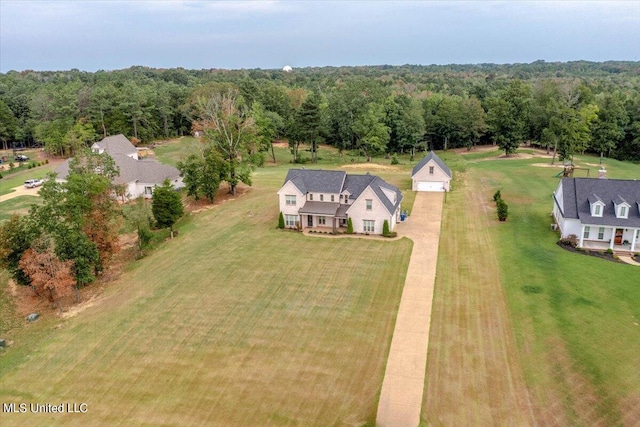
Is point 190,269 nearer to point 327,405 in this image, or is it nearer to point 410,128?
point 327,405

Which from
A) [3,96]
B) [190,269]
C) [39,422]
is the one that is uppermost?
[3,96]

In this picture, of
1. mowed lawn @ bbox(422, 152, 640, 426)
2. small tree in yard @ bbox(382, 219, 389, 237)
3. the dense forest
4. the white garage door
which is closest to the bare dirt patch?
the dense forest

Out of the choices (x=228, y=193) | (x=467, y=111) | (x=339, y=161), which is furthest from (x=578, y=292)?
(x=467, y=111)

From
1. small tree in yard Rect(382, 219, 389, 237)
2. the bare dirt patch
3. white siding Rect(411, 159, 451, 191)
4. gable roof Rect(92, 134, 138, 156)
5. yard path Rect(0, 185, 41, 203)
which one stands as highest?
gable roof Rect(92, 134, 138, 156)

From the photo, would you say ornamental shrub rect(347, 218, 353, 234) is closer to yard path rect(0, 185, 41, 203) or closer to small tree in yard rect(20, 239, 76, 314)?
small tree in yard rect(20, 239, 76, 314)

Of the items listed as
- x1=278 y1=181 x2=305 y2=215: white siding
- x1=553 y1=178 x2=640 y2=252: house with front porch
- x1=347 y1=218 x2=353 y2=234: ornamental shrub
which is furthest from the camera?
x1=278 y1=181 x2=305 y2=215: white siding
